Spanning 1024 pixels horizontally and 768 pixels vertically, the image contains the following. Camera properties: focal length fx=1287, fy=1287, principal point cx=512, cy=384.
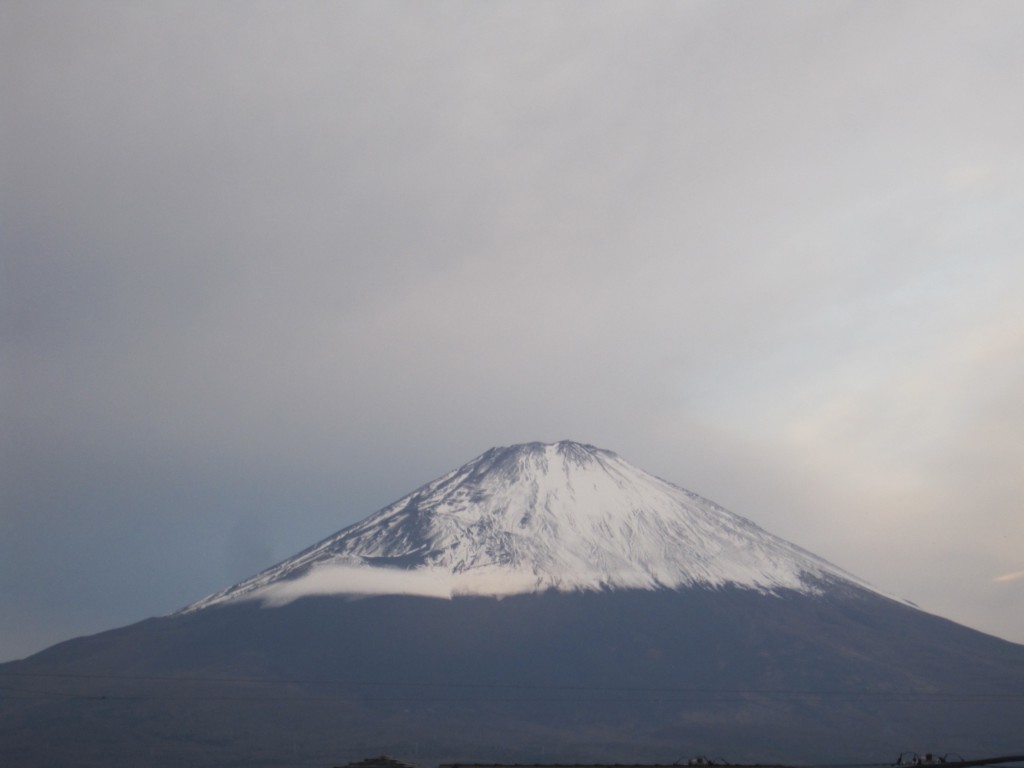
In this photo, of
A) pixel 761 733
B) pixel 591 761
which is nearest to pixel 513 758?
pixel 591 761

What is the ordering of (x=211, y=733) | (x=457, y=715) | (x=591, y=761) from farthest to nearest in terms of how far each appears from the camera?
1. (x=457, y=715)
2. (x=211, y=733)
3. (x=591, y=761)

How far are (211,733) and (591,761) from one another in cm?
5537

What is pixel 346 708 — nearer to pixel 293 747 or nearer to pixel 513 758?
pixel 293 747

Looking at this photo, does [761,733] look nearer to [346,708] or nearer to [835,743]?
[835,743]

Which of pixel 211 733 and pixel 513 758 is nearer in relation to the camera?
pixel 513 758

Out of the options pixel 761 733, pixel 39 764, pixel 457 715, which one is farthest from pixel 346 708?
pixel 761 733

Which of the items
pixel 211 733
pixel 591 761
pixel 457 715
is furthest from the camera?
pixel 457 715

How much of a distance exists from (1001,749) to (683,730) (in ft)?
149

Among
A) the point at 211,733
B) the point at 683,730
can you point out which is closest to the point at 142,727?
the point at 211,733

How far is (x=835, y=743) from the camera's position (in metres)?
186

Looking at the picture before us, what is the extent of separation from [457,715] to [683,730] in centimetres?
3456

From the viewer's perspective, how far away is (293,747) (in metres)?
173

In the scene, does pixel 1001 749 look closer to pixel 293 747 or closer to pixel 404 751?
pixel 404 751

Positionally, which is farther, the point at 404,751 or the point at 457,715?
the point at 457,715
